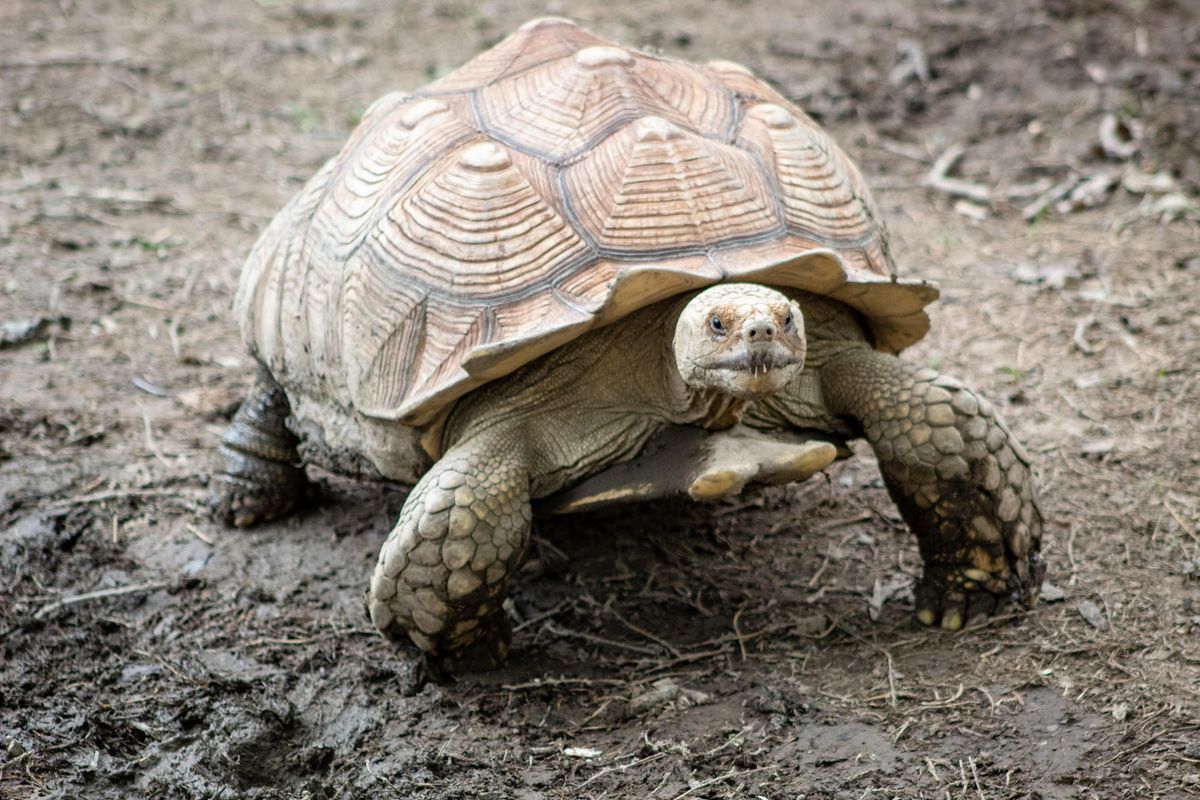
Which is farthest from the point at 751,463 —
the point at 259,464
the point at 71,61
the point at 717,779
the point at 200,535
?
the point at 71,61

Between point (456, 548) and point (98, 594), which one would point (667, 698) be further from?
point (98, 594)

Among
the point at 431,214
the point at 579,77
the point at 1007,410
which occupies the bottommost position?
the point at 1007,410

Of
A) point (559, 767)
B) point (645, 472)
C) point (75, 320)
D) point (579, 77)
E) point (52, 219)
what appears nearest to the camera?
point (559, 767)

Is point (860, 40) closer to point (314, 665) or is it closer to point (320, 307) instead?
point (320, 307)

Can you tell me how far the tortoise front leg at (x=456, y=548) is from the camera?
330 cm

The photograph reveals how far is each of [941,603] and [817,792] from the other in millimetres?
885

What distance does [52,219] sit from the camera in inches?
258

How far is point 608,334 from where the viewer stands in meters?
3.49

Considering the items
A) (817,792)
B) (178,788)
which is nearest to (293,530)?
(178,788)

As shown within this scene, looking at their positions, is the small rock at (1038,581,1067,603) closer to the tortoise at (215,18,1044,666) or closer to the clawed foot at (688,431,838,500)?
the tortoise at (215,18,1044,666)

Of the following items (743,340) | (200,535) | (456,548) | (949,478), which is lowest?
(200,535)

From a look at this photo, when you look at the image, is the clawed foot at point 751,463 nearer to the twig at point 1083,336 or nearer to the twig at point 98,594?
the twig at point 98,594

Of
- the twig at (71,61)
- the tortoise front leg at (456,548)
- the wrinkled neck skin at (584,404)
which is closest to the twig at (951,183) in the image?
the wrinkled neck skin at (584,404)

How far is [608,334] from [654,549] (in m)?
1.06
